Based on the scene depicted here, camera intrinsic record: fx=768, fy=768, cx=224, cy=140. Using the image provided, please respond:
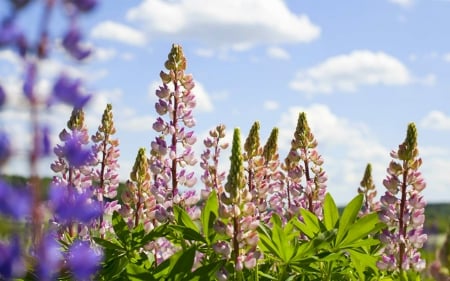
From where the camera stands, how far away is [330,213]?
3729mm

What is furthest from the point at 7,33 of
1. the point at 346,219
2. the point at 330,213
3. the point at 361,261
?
the point at 361,261

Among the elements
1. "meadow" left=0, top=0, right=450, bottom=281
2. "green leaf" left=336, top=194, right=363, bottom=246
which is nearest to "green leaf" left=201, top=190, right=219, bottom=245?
"meadow" left=0, top=0, right=450, bottom=281

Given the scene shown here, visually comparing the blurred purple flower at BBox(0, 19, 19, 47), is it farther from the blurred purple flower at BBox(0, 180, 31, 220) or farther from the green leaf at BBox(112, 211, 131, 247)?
the green leaf at BBox(112, 211, 131, 247)

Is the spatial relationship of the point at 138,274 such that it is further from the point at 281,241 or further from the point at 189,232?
the point at 281,241

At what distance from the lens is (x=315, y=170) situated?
469 cm

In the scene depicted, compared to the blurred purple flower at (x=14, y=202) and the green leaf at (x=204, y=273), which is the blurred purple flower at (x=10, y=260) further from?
the green leaf at (x=204, y=273)

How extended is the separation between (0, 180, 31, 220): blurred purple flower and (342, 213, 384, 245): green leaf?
1950 millimetres

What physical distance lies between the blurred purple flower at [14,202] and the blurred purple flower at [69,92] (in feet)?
0.82

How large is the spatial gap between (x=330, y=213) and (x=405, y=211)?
1.32 ft

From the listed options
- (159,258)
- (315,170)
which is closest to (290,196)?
(315,170)

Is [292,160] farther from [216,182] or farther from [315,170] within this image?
[216,182]

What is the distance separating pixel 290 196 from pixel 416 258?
113 cm

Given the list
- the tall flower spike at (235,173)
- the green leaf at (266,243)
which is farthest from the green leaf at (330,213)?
the tall flower spike at (235,173)

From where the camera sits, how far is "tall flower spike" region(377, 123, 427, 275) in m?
Answer: 3.81
